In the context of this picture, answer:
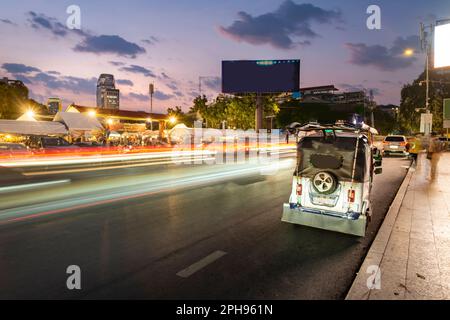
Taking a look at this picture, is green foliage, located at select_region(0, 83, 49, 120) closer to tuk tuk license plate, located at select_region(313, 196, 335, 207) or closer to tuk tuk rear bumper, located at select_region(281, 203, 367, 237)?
tuk tuk rear bumper, located at select_region(281, 203, 367, 237)

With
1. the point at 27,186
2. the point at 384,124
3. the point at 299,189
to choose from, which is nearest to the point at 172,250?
Answer: the point at 299,189

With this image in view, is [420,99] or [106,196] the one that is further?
[420,99]

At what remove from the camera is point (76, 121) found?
32.8 m

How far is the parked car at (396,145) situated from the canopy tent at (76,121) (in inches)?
1176

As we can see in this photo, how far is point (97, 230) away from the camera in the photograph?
6.11m

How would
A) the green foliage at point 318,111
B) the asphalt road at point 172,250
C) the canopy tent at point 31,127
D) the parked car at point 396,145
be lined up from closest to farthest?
the asphalt road at point 172,250 < the parked car at point 396,145 < the canopy tent at point 31,127 < the green foliage at point 318,111

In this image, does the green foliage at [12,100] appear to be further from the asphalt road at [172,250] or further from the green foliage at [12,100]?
the asphalt road at [172,250]

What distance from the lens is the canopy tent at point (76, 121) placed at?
32.1 metres

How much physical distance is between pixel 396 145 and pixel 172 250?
Answer: 23.9 meters

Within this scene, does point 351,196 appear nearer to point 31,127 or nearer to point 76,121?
point 31,127

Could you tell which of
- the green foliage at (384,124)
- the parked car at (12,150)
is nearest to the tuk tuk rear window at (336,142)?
the parked car at (12,150)

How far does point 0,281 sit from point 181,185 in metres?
7.76

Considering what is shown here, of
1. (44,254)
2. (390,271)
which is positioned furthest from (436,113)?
(44,254)

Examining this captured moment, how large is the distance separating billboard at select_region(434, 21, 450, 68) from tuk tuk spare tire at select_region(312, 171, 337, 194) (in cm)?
1409
